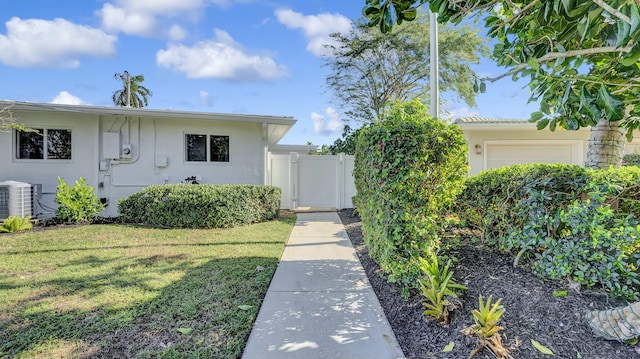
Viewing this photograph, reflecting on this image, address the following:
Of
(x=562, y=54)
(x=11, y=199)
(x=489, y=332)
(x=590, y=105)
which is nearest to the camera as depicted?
(x=590, y=105)

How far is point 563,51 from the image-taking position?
2.53m

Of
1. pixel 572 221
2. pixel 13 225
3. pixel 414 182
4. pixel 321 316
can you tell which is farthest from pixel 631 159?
pixel 13 225

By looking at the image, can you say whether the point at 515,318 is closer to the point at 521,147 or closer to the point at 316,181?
the point at 316,181

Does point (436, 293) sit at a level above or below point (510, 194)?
below

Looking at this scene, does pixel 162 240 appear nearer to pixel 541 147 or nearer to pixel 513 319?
pixel 513 319

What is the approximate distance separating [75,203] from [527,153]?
12963mm

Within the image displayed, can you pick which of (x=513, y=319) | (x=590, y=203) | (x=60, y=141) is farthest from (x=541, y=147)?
(x=60, y=141)

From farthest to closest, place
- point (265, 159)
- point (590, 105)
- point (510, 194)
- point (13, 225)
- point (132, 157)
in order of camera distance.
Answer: point (265, 159) → point (132, 157) → point (13, 225) → point (510, 194) → point (590, 105)

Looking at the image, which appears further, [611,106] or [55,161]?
[55,161]

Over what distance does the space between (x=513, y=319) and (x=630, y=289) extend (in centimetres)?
100

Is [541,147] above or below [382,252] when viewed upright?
above

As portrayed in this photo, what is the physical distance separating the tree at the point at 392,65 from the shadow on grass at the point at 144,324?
10.7m

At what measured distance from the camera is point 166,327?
2.83 meters

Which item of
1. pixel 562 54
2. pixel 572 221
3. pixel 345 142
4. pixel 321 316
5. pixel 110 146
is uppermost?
pixel 345 142
